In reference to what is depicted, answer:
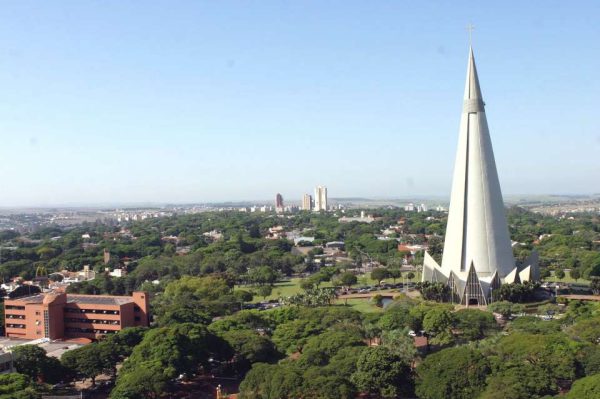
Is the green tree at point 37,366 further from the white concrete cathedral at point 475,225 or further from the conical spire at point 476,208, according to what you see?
the conical spire at point 476,208

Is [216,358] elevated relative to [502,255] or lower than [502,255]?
lower

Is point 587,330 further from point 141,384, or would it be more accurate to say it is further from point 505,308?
point 141,384

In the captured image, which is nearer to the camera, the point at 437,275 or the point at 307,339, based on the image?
the point at 307,339

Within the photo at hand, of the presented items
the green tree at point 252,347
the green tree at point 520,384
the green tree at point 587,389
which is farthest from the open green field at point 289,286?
the green tree at point 587,389

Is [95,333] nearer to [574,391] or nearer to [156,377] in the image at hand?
[156,377]

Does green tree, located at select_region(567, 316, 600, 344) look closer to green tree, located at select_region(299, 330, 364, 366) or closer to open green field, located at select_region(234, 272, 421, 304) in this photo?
green tree, located at select_region(299, 330, 364, 366)

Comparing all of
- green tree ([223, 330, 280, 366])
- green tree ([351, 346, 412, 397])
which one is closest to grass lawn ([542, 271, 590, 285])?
green tree ([223, 330, 280, 366])

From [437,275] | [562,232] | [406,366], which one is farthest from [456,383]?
[562,232]

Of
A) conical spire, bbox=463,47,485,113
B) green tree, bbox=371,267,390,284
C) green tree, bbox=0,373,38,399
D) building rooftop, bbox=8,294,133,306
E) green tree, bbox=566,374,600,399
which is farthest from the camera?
green tree, bbox=371,267,390,284
